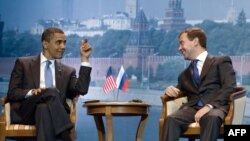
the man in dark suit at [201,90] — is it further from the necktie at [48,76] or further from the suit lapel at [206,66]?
the necktie at [48,76]

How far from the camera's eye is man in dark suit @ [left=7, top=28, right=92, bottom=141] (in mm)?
4934

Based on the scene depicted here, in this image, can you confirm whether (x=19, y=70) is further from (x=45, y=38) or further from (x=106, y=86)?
(x=106, y=86)

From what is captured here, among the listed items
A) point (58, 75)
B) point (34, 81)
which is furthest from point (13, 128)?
point (58, 75)

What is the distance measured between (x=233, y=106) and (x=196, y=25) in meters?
2.54

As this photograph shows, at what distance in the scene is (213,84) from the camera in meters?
5.34

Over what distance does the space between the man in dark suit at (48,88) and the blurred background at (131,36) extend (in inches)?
82.2

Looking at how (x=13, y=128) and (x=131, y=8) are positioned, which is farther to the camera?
(x=131, y=8)

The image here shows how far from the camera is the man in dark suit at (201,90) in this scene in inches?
200

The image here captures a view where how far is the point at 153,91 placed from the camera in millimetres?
7902

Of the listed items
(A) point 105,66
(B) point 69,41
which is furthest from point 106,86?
(B) point 69,41

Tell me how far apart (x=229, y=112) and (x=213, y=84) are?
0.28 metres

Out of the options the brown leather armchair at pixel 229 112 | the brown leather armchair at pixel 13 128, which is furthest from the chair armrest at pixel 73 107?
the brown leather armchair at pixel 229 112

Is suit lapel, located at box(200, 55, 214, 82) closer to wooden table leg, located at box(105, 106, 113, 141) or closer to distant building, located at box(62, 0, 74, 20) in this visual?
wooden table leg, located at box(105, 106, 113, 141)

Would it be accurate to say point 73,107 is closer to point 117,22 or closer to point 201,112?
point 201,112
